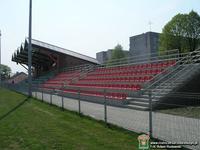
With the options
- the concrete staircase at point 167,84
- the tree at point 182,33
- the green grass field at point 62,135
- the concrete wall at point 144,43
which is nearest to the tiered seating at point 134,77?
the concrete staircase at point 167,84

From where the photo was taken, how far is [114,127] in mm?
9164

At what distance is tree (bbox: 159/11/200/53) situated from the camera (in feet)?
141

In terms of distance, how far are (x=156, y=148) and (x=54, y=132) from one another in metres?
3.42

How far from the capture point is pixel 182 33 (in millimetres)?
44094

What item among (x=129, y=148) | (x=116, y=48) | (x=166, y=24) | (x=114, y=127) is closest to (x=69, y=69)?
(x=166, y=24)

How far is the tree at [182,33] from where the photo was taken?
42.9 m

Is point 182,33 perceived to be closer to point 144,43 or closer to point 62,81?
point 62,81

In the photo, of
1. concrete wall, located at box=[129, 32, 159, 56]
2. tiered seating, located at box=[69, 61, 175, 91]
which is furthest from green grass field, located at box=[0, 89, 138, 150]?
concrete wall, located at box=[129, 32, 159, 56]

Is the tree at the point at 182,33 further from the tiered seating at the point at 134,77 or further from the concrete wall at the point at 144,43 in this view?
the concrete wall at the point at 144,43

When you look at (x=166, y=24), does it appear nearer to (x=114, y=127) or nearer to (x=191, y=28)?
(x=191, y=28)

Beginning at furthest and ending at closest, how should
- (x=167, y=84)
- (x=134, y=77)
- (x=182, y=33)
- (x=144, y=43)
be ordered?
(x=144, y=43) → (x=182, y=33) → (x=134, y=77) → (x=167, y=84)

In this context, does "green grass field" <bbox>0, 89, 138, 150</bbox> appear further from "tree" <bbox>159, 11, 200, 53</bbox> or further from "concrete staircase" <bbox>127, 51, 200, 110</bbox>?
"tree" <bbox>159, 11, 200, 53</bbox>

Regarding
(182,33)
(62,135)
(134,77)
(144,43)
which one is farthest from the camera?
(144,43)

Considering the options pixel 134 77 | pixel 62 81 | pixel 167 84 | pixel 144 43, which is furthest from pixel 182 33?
pixel 144 43
